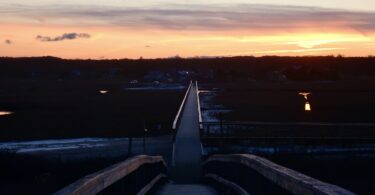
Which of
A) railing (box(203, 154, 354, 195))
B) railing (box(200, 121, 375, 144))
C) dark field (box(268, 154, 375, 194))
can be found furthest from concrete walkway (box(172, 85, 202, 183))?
railing (box(203, 154, 354, 195))

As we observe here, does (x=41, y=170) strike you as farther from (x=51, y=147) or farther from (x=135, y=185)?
(x=135, y=185)

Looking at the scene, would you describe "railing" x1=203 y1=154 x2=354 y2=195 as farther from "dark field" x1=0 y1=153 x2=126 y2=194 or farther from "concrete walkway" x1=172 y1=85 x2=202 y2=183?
"concrete walkway" x1=172 y1=85 x2=202 y2=183

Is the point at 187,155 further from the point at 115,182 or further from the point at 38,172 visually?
the point at 115,182

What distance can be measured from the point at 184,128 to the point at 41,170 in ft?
57.6

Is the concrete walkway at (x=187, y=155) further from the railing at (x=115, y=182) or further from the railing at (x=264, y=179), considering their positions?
the railing at (x=115, y=182)

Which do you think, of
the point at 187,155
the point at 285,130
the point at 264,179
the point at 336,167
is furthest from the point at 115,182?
the point at 285,130

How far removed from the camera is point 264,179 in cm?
852

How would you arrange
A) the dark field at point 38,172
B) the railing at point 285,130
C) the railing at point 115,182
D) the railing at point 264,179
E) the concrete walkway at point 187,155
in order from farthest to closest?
the railing at point 285,130 → the concrete walkway at point 187,155 → the dark field at point 38,172 → the railing at point 115,182 → the railing at point 264,179

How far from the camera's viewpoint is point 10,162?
2709 centimetres

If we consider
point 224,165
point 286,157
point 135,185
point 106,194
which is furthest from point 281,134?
point 106,194

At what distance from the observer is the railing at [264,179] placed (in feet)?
19.6

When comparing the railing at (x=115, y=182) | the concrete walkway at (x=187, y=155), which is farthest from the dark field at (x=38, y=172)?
the railing at (x=115, y=182)

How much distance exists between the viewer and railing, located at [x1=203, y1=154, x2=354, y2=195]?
5973mm

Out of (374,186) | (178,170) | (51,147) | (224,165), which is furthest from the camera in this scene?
(51,147)
